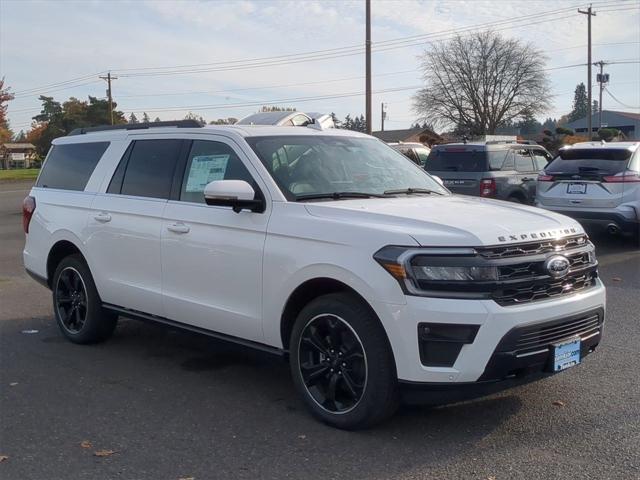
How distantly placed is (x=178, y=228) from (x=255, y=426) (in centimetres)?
163

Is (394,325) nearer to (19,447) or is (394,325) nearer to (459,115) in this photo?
(19,447)

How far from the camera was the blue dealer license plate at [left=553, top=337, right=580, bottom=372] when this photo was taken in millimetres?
4258

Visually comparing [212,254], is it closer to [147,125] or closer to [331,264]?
[331,264]

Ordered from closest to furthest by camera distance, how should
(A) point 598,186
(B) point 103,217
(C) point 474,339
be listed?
1. (C) point 474,339
2. (B) point 103,217
3. (A) point 598,186

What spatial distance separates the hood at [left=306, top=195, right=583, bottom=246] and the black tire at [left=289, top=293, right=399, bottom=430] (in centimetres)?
52

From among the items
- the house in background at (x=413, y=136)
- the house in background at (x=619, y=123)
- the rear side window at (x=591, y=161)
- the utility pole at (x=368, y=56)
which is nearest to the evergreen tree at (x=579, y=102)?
the house in background at (x=619, y=123)

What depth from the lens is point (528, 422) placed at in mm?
4570

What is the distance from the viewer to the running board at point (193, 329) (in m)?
4.96

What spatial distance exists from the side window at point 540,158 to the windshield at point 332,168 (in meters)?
9.21

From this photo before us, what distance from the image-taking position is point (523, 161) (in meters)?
14.1

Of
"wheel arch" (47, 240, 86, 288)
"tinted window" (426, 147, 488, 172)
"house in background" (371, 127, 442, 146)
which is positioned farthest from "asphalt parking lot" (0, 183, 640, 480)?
"house in background" (371, 127, 442, 146)

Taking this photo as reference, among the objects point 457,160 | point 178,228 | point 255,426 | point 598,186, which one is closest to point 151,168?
point 178,228

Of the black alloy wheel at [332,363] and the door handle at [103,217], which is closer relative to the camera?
the black alloy wheel at [332,363]

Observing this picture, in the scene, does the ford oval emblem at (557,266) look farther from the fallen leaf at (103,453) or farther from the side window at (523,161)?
the side window at (523,161)
